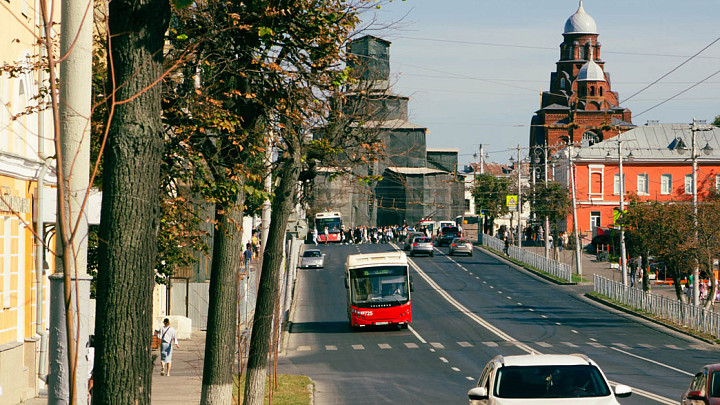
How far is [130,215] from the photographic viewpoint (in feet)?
21.3

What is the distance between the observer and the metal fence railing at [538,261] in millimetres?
63144

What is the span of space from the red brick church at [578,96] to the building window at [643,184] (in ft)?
109

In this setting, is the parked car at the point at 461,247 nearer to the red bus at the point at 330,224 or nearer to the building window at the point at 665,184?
the red bus at the point at 330,224

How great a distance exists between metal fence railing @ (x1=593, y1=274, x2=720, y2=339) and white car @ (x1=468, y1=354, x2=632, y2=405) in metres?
27.8

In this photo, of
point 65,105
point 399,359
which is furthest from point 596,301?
point 65,105

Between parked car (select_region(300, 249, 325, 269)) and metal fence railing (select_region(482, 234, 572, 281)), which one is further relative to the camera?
parked car (select_region(300, 249, 325, 269))

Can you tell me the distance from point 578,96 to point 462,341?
10402 centimetres

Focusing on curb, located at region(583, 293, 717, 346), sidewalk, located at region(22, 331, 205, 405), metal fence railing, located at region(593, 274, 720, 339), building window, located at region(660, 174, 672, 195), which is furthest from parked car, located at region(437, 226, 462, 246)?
sidewalk, located at region(22, 331, 205, 405)

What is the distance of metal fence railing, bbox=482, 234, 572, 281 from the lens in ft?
207

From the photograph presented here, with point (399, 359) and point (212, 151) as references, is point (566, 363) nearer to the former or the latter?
point (212, 151)

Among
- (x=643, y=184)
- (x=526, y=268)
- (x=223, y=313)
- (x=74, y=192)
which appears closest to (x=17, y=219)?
(x=223, y=313)

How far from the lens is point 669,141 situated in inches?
3856

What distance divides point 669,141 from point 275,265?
87.9 meters

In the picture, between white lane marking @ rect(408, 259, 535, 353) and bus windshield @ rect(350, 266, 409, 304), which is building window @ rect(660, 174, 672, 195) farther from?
bus windshield @ rect(350, 266, 409, 304)
